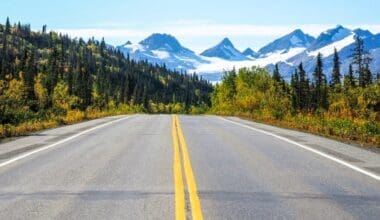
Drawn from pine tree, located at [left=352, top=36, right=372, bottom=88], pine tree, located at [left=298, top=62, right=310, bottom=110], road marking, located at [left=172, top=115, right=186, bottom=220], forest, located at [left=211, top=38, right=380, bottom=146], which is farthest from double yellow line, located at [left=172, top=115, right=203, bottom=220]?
pine tree, located at [left=298, top=62, right=310, bottom=110]

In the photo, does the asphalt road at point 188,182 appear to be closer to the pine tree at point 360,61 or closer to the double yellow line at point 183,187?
the double yellow line at point 183,187

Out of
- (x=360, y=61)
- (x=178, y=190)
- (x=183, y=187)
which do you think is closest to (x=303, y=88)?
(x=360, y=61)

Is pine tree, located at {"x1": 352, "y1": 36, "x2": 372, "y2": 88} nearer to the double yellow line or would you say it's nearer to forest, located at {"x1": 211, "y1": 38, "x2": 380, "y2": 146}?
forest, located at {"x1": 211, "y1": 38, "x2": 380, "y2": 146}

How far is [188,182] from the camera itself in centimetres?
980

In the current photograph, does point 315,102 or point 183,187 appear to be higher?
point 315,102

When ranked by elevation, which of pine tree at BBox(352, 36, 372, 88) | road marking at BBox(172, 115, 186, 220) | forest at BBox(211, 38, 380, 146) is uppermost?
pine tree at BBox(352, 36, 372, 88)

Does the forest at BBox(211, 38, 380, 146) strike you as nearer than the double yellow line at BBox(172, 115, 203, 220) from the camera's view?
No

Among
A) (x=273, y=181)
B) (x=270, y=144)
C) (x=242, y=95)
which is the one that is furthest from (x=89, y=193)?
(x=242, y=95)

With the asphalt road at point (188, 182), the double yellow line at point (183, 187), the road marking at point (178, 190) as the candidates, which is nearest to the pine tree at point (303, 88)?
the asphalt road at point (188, 182)

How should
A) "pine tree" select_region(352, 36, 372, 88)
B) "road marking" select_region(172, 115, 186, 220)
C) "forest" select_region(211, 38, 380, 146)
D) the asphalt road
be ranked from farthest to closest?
"pine tree" select_region(352, 36, 372, 88) → "forest" select_region(211, 38, 380, 146) → the asphalt road → "road marking" select_region(172, 115, 186, 220)

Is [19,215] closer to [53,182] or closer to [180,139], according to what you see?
[53,182]

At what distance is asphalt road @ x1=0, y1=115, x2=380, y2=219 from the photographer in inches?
293

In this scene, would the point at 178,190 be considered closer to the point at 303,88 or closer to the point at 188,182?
the point at 188,182

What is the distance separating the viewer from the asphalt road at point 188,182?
7.45 meters
